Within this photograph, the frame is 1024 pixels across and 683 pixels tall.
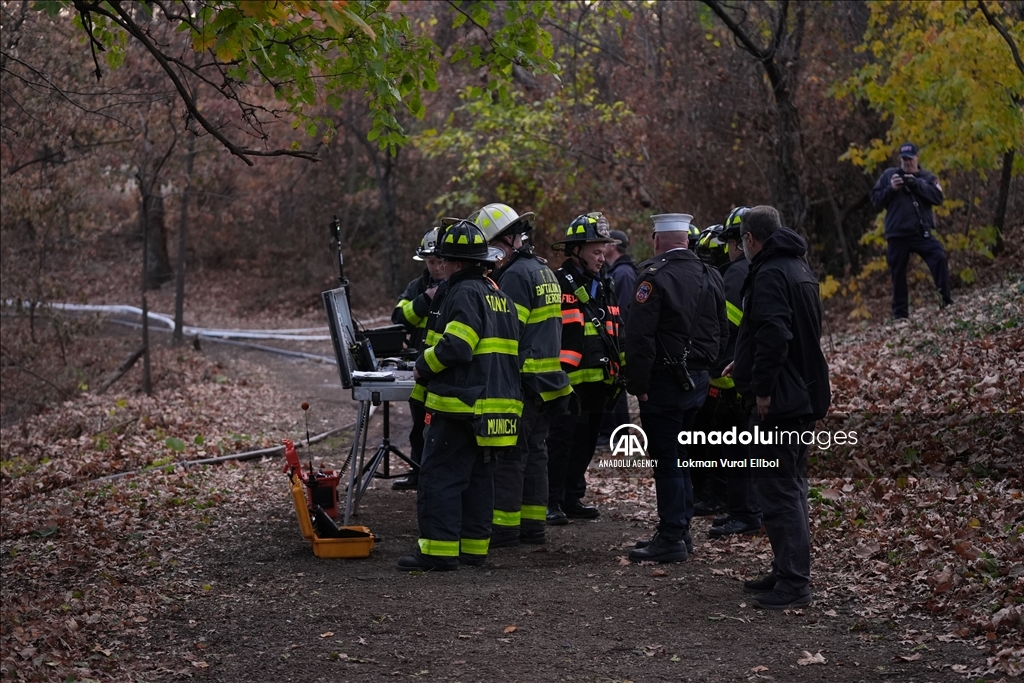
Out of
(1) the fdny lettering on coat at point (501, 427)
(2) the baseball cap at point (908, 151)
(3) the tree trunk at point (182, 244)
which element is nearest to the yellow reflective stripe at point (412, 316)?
(1) the fdny lettering on coat at point (501, 427)

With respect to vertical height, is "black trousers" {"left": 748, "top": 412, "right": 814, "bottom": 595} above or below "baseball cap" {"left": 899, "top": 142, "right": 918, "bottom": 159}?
below

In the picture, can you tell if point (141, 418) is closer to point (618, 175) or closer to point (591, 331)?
point (591, 331)

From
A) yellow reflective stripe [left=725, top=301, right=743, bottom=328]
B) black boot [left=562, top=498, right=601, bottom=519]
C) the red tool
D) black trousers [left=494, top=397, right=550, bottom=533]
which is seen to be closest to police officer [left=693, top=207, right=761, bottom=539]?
yellow reflective stripe [left=725, top=301, right=743, bottom=328]

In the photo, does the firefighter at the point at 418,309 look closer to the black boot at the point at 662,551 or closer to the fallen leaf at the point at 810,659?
the black boot at the point at 662,551

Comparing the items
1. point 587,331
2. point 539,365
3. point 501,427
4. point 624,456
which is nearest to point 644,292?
point 539,365

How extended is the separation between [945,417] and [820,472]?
43.9 inches

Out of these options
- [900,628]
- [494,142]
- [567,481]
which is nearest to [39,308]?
[494,142]

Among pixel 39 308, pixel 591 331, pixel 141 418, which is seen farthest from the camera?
pixel 39 308

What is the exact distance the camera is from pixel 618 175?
65.7ft

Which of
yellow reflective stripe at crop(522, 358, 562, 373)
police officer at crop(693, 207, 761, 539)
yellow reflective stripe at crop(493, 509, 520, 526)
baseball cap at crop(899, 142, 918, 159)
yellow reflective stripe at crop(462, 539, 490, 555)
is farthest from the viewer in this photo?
baseball cap at crop(899, 142, 918, 159)

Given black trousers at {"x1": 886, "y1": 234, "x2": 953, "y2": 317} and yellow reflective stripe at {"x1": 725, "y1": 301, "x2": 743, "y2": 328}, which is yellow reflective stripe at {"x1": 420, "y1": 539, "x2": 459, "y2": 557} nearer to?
yellow reflective stripe at {"x1": 725, "y1": 301, "x2": 743, "y2": 328}

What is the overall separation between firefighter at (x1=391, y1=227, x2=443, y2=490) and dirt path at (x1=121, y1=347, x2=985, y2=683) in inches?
56.2

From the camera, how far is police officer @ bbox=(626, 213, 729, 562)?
7191 mm

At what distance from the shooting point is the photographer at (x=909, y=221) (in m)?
13.4
